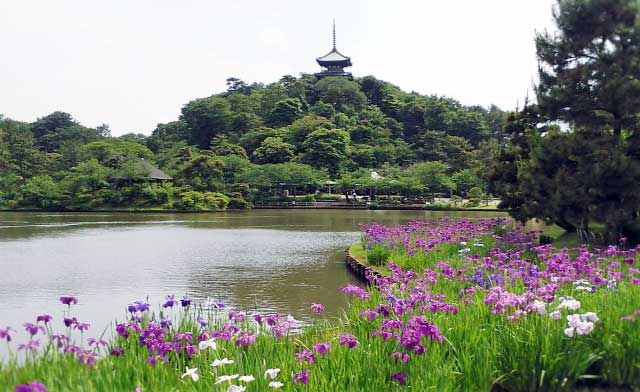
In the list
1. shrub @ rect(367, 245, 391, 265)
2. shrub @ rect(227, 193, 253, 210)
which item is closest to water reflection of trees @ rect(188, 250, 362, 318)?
shrub @ rect(367, 245, 391, 265)

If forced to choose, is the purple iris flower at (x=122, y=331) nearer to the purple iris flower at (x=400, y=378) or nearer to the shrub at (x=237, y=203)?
the purple iris flower at (x=400, y=378)

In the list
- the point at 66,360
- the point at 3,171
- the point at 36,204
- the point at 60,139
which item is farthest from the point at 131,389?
the point at 60,139

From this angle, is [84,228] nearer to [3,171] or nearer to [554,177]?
[554,177]

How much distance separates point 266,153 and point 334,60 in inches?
1277

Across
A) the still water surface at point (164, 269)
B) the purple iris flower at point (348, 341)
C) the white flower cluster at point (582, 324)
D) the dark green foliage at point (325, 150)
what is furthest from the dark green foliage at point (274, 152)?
the white flower cluster at point (582, 324)

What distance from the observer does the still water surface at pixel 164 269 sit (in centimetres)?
855

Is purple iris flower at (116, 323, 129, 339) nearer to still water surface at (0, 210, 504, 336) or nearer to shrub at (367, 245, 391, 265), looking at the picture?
still water surface at (0, 210, 504, 336)

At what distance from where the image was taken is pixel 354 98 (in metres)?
64.9

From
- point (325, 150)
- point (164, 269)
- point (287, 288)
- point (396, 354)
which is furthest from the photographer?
point (325, 150)

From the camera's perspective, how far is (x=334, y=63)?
7456cm

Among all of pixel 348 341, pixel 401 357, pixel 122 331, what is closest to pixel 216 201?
pixel 122 331

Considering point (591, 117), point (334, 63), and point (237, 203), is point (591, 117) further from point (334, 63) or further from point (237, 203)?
point (334, 63)

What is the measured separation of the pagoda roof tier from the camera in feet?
242

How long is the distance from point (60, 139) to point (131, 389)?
57.4 metres
